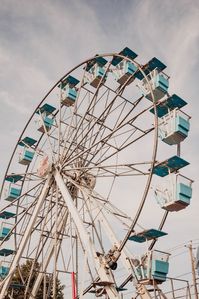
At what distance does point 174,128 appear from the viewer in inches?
508

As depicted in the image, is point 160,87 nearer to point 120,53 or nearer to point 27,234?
point 120,53

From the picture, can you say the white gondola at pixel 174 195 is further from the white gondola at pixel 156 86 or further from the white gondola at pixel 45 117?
the white gondola at pixel 45 117

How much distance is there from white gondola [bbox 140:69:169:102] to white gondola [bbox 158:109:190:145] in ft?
3.46

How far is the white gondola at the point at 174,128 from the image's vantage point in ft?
42.3

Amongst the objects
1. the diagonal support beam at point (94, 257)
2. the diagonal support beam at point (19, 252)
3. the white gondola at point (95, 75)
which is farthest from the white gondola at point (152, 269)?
the white gondola at point (95, 75)

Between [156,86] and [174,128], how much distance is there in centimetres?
198

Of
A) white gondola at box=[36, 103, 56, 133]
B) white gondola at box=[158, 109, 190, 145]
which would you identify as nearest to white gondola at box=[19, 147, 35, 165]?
white gondola at box=[36, 103, 56, 133]

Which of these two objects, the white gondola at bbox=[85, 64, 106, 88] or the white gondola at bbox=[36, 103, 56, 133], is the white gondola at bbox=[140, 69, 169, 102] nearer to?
the white gondola at bbox=[85, 64, 106, 88]

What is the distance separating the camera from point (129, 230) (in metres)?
11.3

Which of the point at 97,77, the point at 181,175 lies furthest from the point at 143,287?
the point at 97,77

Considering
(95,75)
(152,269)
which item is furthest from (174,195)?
(95,75)

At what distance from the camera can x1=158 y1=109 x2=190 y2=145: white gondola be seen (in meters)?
12.9

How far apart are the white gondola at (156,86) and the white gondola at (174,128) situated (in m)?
1.05

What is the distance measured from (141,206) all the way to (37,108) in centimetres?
1014
